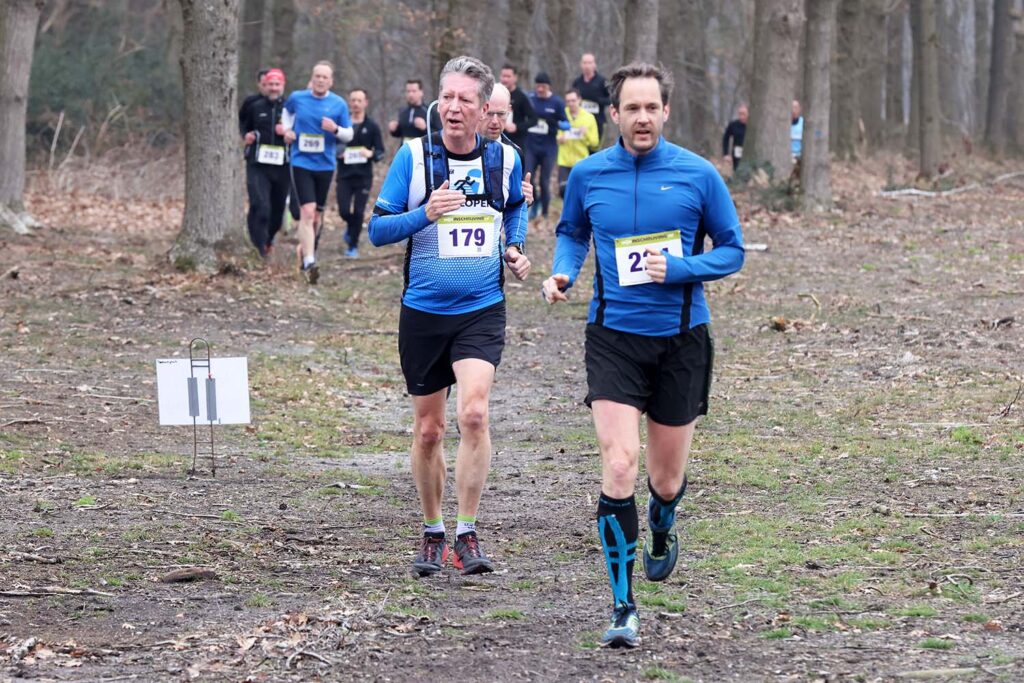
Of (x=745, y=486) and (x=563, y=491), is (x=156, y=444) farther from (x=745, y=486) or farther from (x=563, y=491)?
(x=745, y=486)

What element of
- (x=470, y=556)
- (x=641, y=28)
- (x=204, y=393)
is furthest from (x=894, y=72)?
(x=470, y=556)

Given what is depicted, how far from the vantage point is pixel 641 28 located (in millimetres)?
25109

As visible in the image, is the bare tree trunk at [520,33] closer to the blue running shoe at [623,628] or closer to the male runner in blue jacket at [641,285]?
the male runner in blue jacket at [641,285]

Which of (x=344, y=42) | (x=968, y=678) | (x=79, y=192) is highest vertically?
(x=344, y=42)

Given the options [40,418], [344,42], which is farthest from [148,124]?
[40,418]

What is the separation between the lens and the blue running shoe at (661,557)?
244 inches

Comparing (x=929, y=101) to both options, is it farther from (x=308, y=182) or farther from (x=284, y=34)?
(x=308, y=182)

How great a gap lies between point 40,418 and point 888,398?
5.64 meters

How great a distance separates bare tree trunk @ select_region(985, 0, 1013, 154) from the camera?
1652 inches

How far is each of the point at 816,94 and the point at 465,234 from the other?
19.6 meters

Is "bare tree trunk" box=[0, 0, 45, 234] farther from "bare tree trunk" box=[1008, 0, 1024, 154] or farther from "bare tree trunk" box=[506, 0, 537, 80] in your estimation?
"bare tree trunk" box=[1008, 0, 1024, 154]

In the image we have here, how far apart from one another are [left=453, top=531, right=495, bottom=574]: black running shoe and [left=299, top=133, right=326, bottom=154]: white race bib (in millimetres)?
10390

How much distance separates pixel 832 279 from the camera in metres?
17.9

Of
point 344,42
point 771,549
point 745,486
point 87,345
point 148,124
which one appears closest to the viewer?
point 771,549
